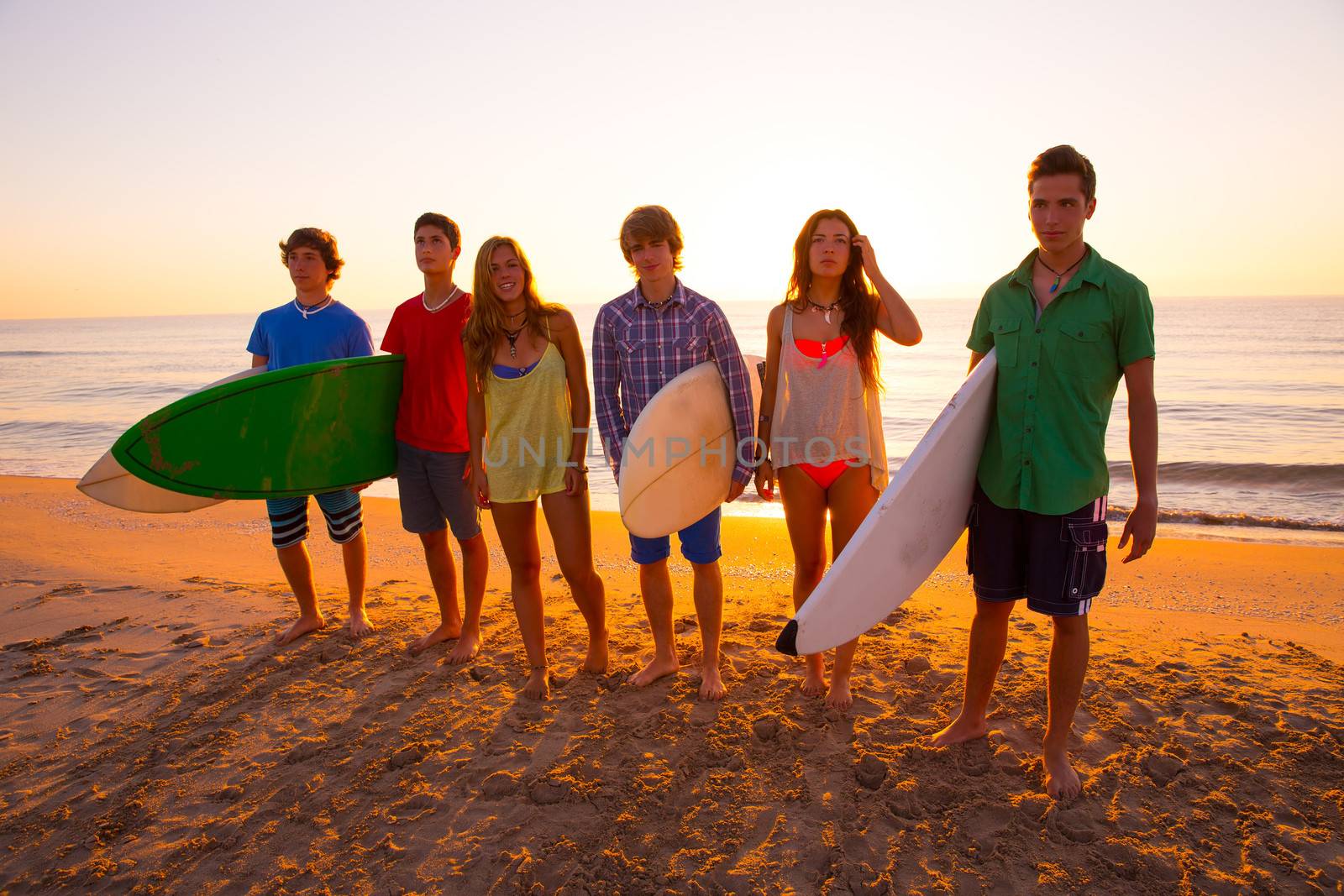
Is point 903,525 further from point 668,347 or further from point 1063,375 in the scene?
point 668,347

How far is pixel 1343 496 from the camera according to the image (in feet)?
22.8

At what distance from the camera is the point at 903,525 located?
2.31 metres

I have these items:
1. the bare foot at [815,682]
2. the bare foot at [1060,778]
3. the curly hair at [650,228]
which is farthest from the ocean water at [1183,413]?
the bare foot at [1060,778]

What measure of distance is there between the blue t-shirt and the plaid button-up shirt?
127 cm

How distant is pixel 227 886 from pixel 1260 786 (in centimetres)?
287

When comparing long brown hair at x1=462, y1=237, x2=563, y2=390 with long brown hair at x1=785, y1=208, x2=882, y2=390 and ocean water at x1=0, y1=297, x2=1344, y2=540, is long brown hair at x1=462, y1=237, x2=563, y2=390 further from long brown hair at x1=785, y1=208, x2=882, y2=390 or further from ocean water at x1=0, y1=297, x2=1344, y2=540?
ocean water at x1=0, y1=297, x2=1344, y2=540

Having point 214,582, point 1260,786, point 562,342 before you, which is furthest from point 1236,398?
point 214,582

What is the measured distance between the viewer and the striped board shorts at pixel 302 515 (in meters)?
3.41

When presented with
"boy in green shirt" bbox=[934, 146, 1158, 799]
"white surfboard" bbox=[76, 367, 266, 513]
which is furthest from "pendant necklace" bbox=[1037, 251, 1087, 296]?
"white surfboard" bbox=[76, 367, 266, 513]

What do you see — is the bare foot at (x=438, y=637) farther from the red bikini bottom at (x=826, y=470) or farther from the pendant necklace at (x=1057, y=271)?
the pendant necklace at (x=1057, y=271)

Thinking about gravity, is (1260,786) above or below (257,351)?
below

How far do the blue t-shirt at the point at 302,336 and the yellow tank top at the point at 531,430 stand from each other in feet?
3.24

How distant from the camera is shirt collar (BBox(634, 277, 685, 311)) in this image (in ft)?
8.77

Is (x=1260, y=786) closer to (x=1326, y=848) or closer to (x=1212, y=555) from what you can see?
(x=1326, y=848)
